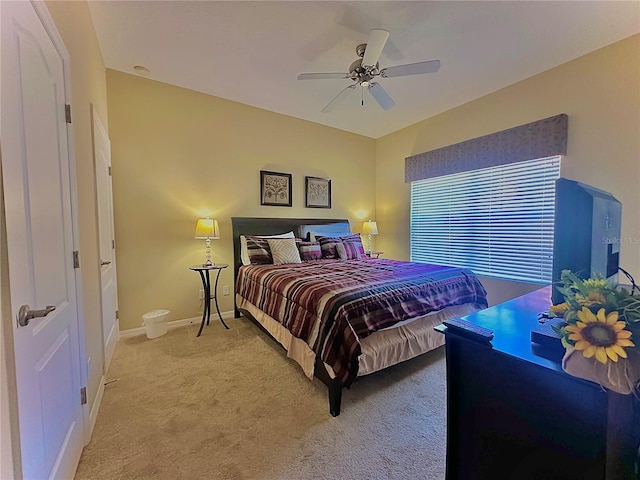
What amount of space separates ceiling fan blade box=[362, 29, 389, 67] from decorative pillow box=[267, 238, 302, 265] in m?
2.10

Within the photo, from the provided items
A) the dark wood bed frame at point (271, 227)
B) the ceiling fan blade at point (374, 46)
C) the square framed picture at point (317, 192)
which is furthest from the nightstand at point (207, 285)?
the ceiling fan blade at point (374, 46)

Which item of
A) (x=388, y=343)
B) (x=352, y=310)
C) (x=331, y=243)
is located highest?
(x=331, y=243)

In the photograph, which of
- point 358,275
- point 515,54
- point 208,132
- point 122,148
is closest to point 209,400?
point 358,275

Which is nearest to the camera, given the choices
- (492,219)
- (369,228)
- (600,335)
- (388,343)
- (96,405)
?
(600,335)

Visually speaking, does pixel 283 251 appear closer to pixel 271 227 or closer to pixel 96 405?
pixel 271 227

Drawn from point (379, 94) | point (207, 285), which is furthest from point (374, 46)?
point (207, 285)

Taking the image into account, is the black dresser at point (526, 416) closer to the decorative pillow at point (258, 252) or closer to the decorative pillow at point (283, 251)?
the decorative pillow at point (283, 251)

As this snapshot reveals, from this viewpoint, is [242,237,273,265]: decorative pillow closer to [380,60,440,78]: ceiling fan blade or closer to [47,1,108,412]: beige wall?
[47,1,108,412]: beige wall

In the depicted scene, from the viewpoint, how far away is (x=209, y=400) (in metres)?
1.93

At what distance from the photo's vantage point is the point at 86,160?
187 cm

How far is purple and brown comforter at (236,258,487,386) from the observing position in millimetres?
1801

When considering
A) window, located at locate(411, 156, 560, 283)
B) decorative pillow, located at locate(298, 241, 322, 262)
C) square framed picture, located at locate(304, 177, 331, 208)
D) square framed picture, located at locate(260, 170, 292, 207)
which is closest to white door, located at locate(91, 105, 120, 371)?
square framed picture, located at locate(260, 170, 292, 207)

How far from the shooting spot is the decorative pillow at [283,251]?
3389mm

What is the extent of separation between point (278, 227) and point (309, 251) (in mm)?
683
